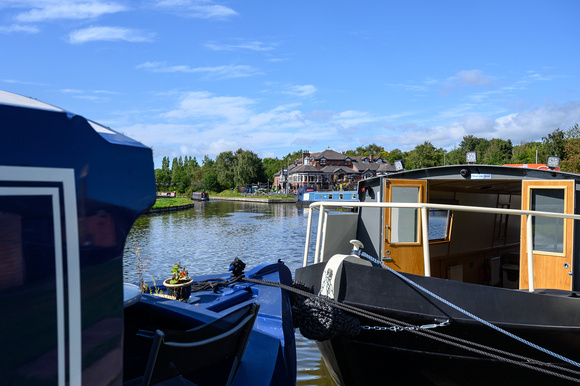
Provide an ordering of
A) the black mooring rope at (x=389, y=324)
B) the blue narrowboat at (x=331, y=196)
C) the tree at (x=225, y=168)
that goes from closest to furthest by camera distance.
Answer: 1. the black mooring rope at (x=389, y=324)
2. the blue narrowboat at (x=331, y=196)
3. the tree at (x=225, y=168)

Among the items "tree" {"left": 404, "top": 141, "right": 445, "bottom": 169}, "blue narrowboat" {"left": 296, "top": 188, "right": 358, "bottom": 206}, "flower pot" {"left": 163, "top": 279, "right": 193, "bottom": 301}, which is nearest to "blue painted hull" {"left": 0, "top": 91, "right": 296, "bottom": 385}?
"flower pot" {"left": 163, "top": 279, "right": 193, "bottom": 301}

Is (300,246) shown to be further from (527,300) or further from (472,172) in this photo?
(527,300)

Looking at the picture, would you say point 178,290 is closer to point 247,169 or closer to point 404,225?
point 404,225

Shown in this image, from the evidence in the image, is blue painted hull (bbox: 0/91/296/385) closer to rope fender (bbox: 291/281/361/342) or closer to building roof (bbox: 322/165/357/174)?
rope fender (bbox: 291/281/361/342)

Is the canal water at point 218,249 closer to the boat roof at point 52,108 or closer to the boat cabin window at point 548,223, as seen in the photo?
the boat cabin window at point 548,223

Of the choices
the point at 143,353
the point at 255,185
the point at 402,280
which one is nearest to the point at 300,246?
the point at 402,280

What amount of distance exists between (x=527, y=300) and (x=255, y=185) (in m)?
98.0

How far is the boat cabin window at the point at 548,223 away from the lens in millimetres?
6059

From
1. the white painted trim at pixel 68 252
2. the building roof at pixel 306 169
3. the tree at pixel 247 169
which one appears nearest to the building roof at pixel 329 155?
the building roof at pixel 306 169

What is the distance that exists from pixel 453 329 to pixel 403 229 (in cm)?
221

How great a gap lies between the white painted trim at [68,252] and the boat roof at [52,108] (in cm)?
23

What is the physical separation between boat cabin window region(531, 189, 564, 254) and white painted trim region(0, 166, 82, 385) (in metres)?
6.12

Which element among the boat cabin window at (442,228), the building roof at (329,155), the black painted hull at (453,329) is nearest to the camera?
the black painted hull at (453,329)

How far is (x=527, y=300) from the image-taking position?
5.05m
